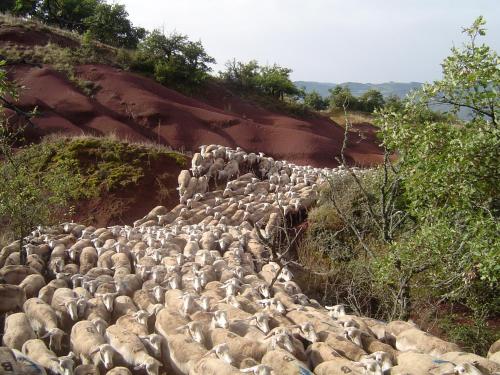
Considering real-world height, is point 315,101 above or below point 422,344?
above

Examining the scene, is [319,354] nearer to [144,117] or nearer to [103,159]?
[103,159]

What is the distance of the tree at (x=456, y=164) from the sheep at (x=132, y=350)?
3649mm

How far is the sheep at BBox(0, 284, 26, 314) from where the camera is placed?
28.7 feet

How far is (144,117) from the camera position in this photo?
88.9 feet

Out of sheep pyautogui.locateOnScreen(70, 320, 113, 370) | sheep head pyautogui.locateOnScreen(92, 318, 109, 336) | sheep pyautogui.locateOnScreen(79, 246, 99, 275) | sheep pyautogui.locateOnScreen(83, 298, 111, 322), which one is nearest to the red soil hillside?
sheep pyautogui.locateOnScreen(79, 246, 99, 275)

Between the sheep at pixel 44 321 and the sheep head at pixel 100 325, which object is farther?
the sheep head at pixel 100 325

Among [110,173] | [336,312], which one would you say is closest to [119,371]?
[336,312]

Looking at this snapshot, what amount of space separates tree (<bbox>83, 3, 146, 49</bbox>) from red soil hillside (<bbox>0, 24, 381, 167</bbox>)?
6854 millimetres

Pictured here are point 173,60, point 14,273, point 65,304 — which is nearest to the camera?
point 65,304

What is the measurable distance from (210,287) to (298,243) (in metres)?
5.08

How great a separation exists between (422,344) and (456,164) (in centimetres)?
262

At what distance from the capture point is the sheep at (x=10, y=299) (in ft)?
28.7

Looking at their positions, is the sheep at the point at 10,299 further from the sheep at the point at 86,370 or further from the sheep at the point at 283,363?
the sheep at the point at 283,363

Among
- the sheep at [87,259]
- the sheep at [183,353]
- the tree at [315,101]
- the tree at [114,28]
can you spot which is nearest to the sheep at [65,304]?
the sheep at [87,259]
